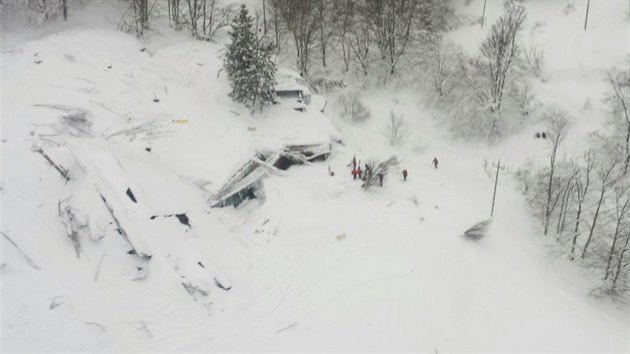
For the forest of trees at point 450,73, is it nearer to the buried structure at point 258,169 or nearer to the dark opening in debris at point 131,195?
the buried structure at point 258,169

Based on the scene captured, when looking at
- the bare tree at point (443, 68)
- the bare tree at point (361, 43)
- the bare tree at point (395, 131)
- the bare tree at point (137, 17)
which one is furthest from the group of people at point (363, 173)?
the bare tree at point (137, 17)

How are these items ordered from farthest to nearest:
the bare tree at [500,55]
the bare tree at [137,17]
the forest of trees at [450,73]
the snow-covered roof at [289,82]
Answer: the bare tree at [137,17]
the snow-covered roof at [289,82]
the bare tree at [500,55]
the forest of trees at [450,73]

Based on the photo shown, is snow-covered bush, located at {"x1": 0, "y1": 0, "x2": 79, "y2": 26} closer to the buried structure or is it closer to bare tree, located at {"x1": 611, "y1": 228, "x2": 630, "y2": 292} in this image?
the buried structure

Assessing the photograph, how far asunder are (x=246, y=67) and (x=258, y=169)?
7.21 metres

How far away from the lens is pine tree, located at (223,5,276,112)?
89.7 feet

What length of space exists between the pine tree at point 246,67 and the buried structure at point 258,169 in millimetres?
4477

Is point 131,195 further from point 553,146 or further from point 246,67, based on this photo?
point 553,146

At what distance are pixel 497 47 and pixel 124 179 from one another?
24553 millimetres

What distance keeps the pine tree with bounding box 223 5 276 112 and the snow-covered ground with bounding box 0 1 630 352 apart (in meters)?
1.42

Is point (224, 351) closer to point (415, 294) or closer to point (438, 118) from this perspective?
point (415, 294)

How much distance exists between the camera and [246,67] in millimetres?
27734

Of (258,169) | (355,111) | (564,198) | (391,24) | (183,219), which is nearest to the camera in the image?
(183,219)

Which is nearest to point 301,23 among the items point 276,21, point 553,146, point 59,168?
point 276,21

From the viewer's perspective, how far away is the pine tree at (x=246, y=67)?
27.3 metres
